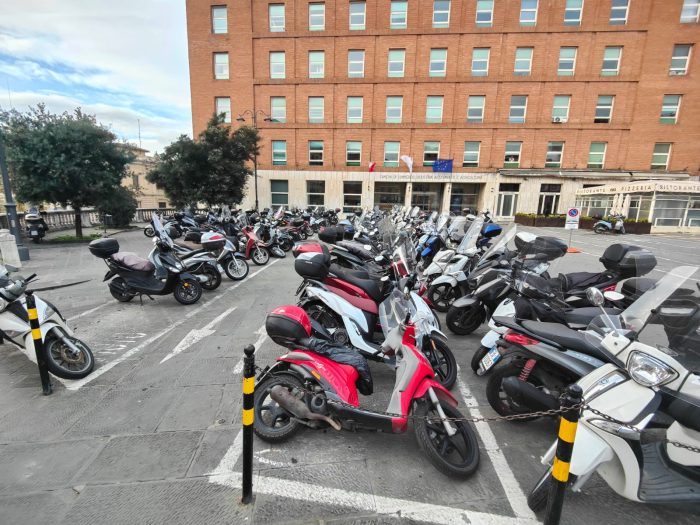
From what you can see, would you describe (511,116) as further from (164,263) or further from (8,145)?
(8,145)

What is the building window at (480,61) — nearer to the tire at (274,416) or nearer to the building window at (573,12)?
the building window at (573,12)

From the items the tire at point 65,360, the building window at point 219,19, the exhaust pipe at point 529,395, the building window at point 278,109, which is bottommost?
the tire at point 65,360

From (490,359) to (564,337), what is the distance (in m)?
0.98

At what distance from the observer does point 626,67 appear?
918 inches

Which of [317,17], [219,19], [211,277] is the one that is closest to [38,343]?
[211,277]

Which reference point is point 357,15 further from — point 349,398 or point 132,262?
point 349,398

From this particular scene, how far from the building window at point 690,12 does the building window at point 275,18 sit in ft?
93.6

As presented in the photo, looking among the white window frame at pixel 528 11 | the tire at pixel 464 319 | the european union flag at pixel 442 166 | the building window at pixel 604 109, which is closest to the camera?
the tire at pixel 464 319

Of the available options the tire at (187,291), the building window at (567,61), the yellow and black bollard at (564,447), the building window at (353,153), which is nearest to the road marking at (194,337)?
the tire at (187,291)

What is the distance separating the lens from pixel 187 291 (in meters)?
5.97

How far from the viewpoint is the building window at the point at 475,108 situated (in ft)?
80.3

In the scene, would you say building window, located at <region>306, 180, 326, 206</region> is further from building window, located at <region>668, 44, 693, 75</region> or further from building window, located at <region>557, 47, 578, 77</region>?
building window, located at <region>668, 44, 693, 75</region>

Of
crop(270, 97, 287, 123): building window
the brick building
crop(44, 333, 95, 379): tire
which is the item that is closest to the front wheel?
crop(44, 333, 95, 379): tire

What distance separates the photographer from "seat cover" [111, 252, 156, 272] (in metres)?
5.69
